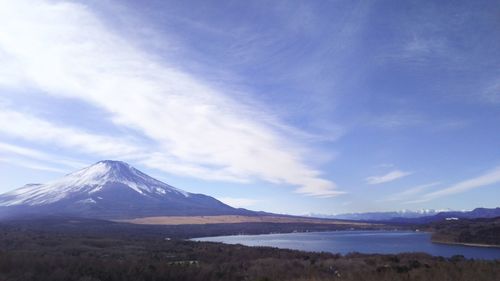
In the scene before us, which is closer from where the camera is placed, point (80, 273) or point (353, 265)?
point (80, 273)

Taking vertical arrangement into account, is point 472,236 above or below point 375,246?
above

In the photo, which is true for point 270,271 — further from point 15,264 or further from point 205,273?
point 15,264

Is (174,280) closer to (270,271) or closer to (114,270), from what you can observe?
(114,270)

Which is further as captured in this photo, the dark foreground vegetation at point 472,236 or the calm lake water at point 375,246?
the dark foreground vegetation at point 472,236

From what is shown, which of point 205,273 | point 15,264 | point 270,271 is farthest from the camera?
point 270,271

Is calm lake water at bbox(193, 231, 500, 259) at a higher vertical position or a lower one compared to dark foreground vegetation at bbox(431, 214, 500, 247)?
lower

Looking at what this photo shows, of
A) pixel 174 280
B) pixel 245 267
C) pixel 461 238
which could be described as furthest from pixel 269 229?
pixel 174 280

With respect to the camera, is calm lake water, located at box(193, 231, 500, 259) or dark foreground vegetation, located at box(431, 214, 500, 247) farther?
dark foreground vegetation, located at box(431, 214, 500, 247)

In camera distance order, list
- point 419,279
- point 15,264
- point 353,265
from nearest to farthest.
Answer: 1. point 419,279
2. point 15,264
3. point 353,265

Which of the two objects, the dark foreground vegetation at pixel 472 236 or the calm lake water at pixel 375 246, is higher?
the dark foreground vegetation at pixel 472 236

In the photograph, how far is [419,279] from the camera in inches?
559

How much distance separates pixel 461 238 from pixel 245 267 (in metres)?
85.2

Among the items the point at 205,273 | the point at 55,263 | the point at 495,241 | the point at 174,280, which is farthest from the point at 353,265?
the point at 495,241

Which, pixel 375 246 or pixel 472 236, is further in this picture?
pixel 472 236
